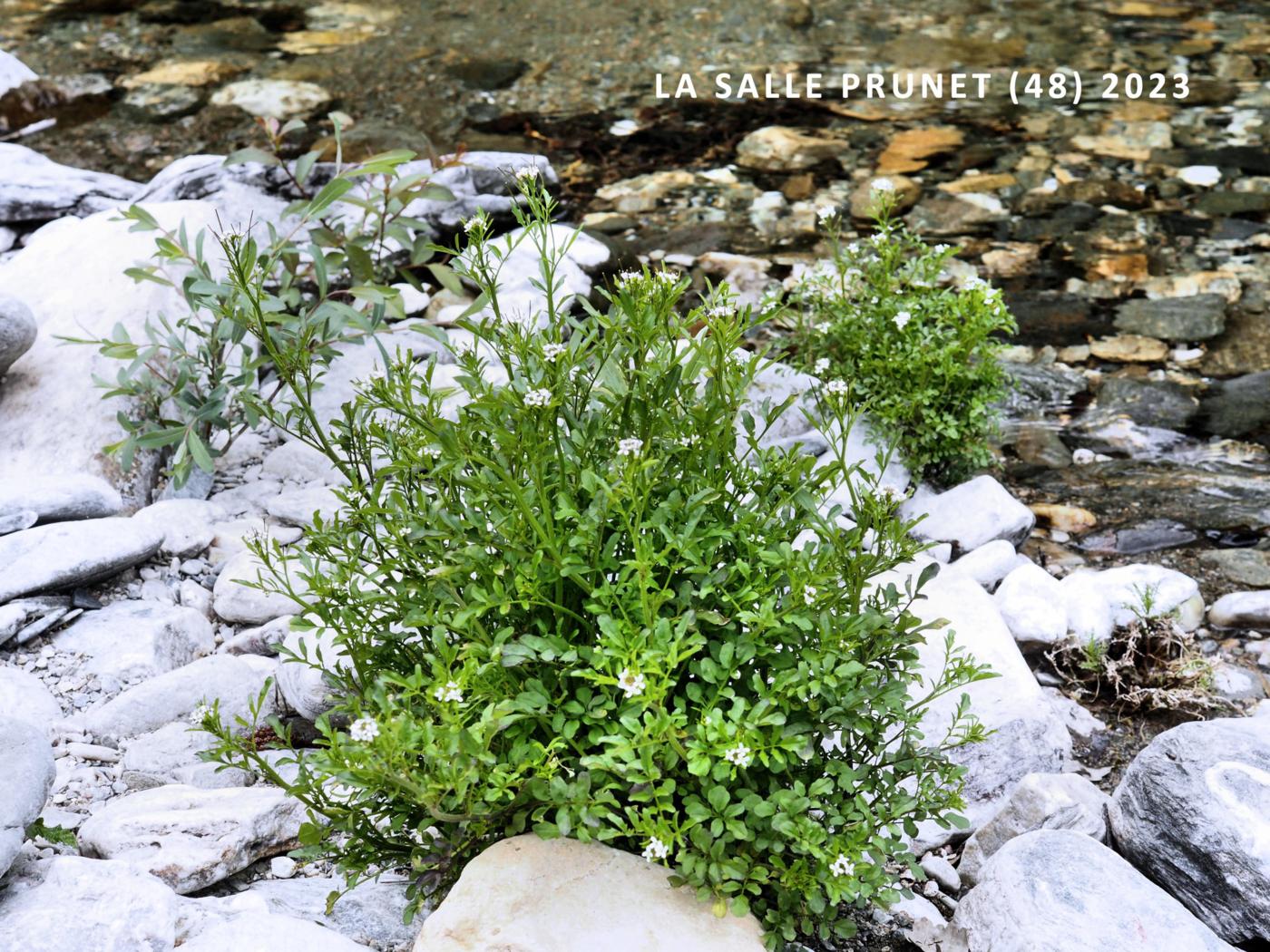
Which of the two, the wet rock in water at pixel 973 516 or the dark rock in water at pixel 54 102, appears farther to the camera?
the dark rock in water at pixel 54 102

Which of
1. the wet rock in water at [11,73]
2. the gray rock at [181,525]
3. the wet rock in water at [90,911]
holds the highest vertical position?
the wet rock in water at [11,73]

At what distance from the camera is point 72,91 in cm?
810

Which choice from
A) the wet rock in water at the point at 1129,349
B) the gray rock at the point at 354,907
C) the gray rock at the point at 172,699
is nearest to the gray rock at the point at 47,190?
the gray rock at the point at 172,699

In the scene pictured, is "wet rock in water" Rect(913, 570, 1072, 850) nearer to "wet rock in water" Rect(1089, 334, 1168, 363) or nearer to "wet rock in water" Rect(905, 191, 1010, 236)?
"wet rock in water" Rect(1089, 334, 1168, 363)

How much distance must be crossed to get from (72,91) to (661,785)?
308 inches

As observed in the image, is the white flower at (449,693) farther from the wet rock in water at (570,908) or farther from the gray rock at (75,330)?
the gray rock at (75,330)

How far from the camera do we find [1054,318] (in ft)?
17.9

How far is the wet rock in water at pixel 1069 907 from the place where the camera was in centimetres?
219

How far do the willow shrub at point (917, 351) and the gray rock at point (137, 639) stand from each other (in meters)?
2.08

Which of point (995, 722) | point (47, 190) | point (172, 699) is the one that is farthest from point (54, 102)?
point (995, 722)

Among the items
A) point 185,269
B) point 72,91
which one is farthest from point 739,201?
point 72,91

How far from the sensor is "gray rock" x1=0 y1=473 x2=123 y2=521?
3.30m

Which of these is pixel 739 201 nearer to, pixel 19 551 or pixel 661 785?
pixel 19 551

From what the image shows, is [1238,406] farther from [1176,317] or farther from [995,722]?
[995,722]
